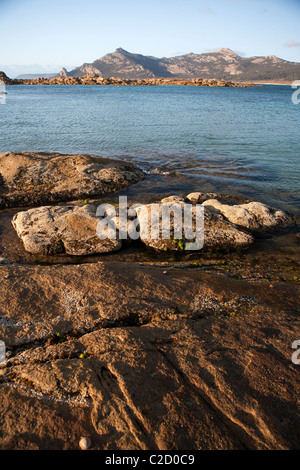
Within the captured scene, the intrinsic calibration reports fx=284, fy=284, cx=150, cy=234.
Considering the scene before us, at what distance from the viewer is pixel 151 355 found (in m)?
4.19

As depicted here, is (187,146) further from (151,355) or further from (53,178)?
(151,355)

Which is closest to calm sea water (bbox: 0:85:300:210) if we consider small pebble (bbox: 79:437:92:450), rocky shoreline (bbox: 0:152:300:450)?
rocky shoreline (bbox: 0:152:300:450)

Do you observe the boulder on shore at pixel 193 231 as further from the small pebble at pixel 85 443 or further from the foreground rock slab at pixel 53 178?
the small pebble at pixel 85 443

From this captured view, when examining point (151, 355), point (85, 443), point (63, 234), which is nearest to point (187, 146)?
point (63, 234)

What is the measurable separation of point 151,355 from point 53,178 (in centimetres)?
1129

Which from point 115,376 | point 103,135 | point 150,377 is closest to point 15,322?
point 115,376

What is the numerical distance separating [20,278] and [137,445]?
4300 mm

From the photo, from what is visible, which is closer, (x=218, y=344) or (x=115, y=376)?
(x=115, y=376)

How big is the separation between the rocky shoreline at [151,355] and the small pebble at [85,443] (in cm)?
4

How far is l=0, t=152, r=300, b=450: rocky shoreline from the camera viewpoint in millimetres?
3213

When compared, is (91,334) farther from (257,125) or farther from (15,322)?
(257,125)

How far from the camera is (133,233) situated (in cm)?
960

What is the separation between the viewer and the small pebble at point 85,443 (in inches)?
119

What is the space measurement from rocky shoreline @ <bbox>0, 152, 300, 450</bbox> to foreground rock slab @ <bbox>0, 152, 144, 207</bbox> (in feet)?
15.7
